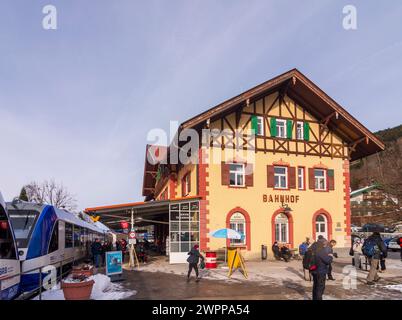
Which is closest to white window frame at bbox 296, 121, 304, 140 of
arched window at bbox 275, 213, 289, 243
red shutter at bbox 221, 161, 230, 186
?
arched window at bbox 275, 213, 289, 243

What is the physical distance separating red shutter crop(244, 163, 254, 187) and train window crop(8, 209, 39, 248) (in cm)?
1189

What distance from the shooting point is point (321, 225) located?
893 inches

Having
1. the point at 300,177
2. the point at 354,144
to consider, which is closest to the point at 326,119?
the point at 354,144

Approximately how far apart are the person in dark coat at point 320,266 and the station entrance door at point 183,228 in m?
11.4

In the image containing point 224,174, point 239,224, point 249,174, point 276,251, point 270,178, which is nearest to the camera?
point 276,251

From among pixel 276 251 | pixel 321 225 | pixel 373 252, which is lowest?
pixel 276 251

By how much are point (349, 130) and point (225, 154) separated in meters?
8.59

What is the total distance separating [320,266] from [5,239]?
7140mm

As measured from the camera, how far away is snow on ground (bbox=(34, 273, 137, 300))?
33.6ft

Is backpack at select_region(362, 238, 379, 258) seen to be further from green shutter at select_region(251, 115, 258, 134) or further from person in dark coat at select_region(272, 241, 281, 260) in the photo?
green shutter at select_region(251, 115, 258, 134)

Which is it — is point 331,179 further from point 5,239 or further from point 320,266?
point 5,239

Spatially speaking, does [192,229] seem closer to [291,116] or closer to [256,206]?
[256,206]

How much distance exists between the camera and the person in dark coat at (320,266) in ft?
28.3

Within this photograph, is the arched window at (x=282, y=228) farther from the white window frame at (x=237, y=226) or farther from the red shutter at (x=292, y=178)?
the white window frame at (x=237, y=226)
